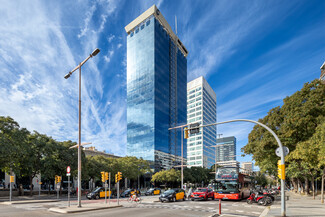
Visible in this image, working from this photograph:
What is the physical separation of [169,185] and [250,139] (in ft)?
220

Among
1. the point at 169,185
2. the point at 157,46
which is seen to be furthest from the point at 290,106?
the point at 157,46

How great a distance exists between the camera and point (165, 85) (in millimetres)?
116375

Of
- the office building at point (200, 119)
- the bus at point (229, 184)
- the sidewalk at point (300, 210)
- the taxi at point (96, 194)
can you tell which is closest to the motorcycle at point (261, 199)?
the sidewalk at point (300, 210)

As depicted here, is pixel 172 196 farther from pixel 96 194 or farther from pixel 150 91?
pixel 150 91

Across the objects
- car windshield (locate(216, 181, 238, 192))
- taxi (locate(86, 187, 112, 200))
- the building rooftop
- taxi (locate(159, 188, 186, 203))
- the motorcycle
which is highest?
the building rooftop

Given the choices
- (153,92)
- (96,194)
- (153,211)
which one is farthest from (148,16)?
(153,211)

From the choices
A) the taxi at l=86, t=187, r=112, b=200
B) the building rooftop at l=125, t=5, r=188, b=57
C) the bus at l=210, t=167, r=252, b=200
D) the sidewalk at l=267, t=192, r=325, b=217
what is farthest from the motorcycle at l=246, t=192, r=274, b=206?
the building rooftop at l=125, t=5, r=188, b=57

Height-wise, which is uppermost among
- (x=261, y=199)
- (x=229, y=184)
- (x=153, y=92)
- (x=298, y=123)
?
(x=153, y=92)

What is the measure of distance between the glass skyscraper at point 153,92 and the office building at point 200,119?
21017mm

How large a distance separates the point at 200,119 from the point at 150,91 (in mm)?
51872

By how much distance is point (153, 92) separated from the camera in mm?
106750

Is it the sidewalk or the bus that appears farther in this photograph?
the bus

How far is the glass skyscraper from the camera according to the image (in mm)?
104250

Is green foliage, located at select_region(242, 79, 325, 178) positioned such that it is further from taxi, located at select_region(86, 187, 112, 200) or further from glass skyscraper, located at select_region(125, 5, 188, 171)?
glass skyscraper, located at select_region(125, 5, 188, 171)
